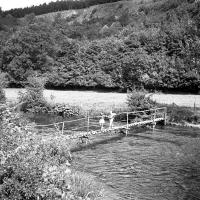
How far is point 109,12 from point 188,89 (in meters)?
94.1

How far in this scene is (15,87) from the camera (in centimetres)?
7600

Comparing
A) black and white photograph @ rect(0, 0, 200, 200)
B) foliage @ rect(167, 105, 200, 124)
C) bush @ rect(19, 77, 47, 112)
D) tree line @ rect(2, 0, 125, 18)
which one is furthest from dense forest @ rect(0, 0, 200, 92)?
tree line @ rect(2, 0, 125, 18)

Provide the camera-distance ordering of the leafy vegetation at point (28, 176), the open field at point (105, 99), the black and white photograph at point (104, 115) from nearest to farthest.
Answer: the leafy vegetation at point (28, 176) < the black and white photograph at point (104, 115) < the open field at point (105, 99)

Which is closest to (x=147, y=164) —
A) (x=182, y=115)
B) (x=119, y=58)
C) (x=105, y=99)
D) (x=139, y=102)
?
(x=139, y=102)

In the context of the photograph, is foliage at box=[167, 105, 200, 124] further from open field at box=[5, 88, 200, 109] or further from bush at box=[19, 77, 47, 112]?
bush at box=[19, 77, 47, 112]

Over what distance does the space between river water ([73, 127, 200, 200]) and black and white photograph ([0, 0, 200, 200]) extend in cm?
6

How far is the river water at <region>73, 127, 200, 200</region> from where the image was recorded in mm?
18453

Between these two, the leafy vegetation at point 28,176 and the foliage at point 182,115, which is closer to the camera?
the leafy vegetation at point 28,176

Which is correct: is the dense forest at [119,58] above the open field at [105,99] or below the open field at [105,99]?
above

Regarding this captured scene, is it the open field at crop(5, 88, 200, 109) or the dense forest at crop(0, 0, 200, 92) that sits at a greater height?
the dense forest at crop(0, 0, 200, 92)

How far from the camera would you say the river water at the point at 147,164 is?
18.5 metres

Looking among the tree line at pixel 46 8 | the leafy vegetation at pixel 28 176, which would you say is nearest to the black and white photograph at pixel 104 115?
the leafy vegetation at pixel 28 176

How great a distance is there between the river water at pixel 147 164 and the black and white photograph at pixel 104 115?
6 cm

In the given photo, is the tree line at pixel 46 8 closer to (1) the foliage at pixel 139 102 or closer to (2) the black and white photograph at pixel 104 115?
(2) the black and white photograph at pixel 104 115
